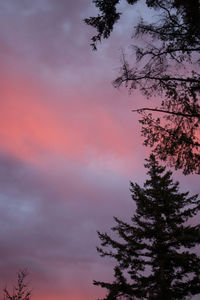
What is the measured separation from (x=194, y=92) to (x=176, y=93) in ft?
1.70

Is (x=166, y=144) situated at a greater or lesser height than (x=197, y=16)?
lesser

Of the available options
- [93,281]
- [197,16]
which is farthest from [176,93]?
[93,281]

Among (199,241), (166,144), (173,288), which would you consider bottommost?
(173,288)

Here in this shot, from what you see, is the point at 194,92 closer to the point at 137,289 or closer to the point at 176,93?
the point at 176,93

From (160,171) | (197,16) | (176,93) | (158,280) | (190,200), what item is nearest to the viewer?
(197,16)

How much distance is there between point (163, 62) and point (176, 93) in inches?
52.3

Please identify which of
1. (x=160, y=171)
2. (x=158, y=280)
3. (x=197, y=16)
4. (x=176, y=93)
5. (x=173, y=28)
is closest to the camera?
(x=197, y=16)

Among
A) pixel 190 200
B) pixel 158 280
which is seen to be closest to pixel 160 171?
pixel 190 200

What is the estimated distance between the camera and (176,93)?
7648mm

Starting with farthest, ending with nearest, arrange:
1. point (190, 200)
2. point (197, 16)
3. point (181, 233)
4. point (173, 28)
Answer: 1. point (190, 200)
2. point (181, 233)
3. point (173, 28)
4. point (197, 16)

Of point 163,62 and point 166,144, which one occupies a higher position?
point 163,62

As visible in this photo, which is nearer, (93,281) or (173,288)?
(173,288)

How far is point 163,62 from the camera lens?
27.0ft

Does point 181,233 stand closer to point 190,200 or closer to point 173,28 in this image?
point 190,200
